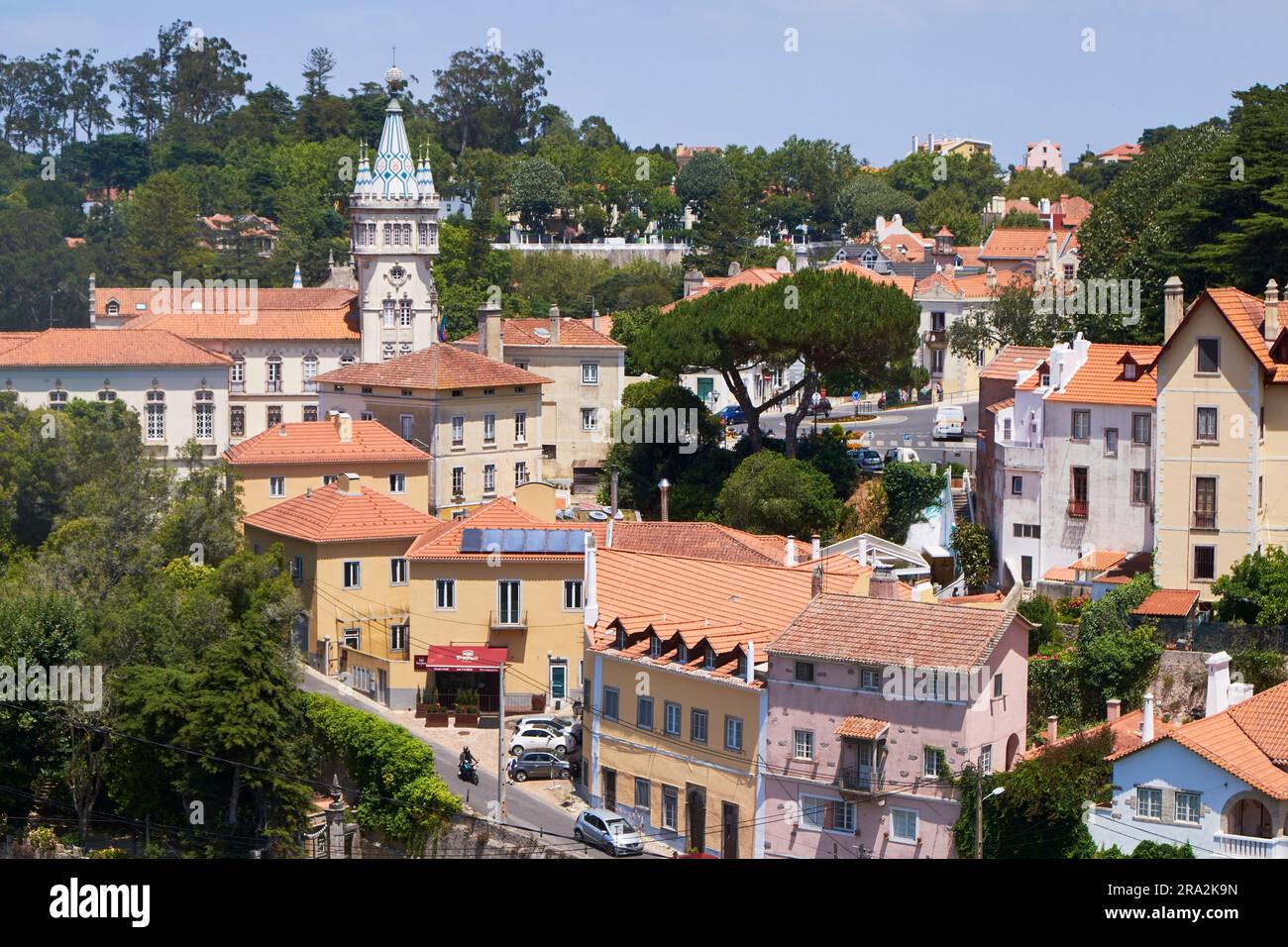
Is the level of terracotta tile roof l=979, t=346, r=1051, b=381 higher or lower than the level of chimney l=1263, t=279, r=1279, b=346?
lower

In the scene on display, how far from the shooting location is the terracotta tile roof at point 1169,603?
44875 mm

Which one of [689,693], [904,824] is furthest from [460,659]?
[904,824]

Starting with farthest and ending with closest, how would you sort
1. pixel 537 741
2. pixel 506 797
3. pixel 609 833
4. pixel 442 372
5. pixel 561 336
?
pixel 561 336 < pixel 442 372 < pixel 537 741 < pixel 506 797 < pixel 609 833

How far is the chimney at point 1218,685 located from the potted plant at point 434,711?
17907mm

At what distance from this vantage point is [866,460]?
214 feet

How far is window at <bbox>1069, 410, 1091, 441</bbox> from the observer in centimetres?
5112

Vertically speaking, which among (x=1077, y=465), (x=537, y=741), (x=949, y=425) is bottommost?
(x=537, y=741)

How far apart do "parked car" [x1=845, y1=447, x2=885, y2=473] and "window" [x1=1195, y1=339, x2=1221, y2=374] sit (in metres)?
16.3

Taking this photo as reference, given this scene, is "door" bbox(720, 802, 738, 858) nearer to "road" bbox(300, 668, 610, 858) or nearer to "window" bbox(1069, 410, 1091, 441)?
"road" bbox(300, 668, 610, 858)

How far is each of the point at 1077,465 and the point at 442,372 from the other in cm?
2317

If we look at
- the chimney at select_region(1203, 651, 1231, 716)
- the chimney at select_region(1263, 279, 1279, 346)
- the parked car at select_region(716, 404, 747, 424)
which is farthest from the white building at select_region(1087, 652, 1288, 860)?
the parked car at select_region(716, 404, 747, 424)

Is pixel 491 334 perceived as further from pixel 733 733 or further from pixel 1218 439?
pixel 733 733
